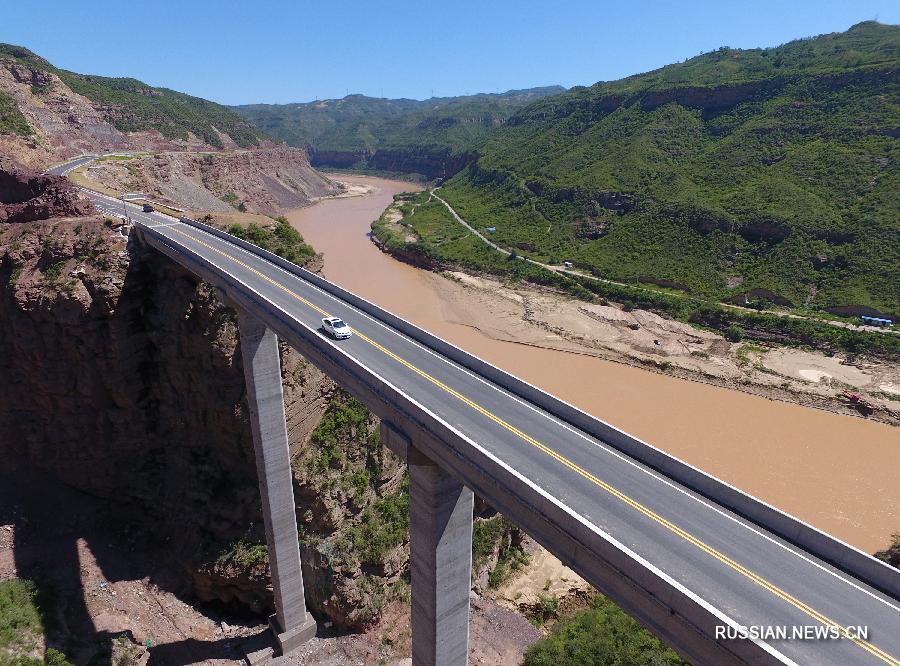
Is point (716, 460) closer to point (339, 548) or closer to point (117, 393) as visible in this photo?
point (339, 548)

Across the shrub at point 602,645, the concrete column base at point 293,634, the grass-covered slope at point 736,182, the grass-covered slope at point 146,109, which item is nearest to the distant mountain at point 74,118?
the grass-covered slope at point 146,109

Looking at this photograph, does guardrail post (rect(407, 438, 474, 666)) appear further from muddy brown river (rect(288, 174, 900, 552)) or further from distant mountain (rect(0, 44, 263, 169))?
distant mountain (rect(0, 44, 263, 169))

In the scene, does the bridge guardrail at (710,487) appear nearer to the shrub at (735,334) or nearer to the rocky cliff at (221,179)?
the shrub at (735,334)

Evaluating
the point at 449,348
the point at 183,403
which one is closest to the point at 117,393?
the point at 183,403

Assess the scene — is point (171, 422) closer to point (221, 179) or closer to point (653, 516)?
point (653, 516)

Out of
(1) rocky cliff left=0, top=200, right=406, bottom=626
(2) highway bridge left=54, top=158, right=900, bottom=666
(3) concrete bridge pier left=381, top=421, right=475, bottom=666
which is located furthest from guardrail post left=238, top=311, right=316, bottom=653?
(3) concrete bridge pier left=381, top=421, right=475, bottom=666
